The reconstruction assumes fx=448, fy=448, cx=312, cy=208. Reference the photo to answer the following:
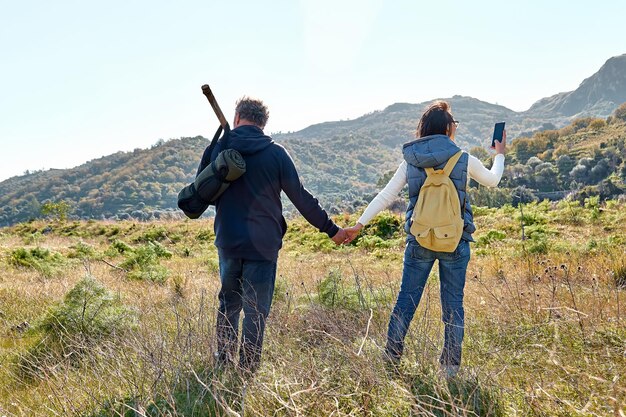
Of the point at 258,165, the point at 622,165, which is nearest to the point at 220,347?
the point at 258,165

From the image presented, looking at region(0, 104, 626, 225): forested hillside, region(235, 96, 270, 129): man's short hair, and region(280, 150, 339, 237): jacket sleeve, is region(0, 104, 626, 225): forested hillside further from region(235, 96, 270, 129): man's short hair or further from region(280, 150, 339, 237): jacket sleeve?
region(235, 96, 270, 129): man's short hair

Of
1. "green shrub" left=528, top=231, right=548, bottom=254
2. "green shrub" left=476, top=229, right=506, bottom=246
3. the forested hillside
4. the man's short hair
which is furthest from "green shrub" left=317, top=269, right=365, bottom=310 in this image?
the forested hillside

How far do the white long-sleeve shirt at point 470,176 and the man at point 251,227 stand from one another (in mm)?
638

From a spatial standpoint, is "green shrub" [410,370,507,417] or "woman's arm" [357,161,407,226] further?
"woman's arm" [357,161,407,226]

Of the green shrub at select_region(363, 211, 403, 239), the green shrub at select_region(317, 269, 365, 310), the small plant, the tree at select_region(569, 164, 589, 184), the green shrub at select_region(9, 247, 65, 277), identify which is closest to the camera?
the green shrub at select_region(317, 269, 365, 310)

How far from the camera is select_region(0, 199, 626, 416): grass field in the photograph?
7.24 feet

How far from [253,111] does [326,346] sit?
1709 mm

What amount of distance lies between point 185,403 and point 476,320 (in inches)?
99.9

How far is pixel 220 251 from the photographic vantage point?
10.3ft

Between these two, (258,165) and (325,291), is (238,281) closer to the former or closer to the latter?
(258,165)

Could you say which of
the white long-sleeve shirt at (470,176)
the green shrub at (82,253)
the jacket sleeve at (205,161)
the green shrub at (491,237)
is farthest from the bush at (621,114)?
the jacket sleeve at (205,161)

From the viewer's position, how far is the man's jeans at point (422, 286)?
2.91 metres

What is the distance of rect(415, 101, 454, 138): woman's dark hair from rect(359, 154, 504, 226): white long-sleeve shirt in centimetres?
26

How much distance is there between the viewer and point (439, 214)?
286 cm
